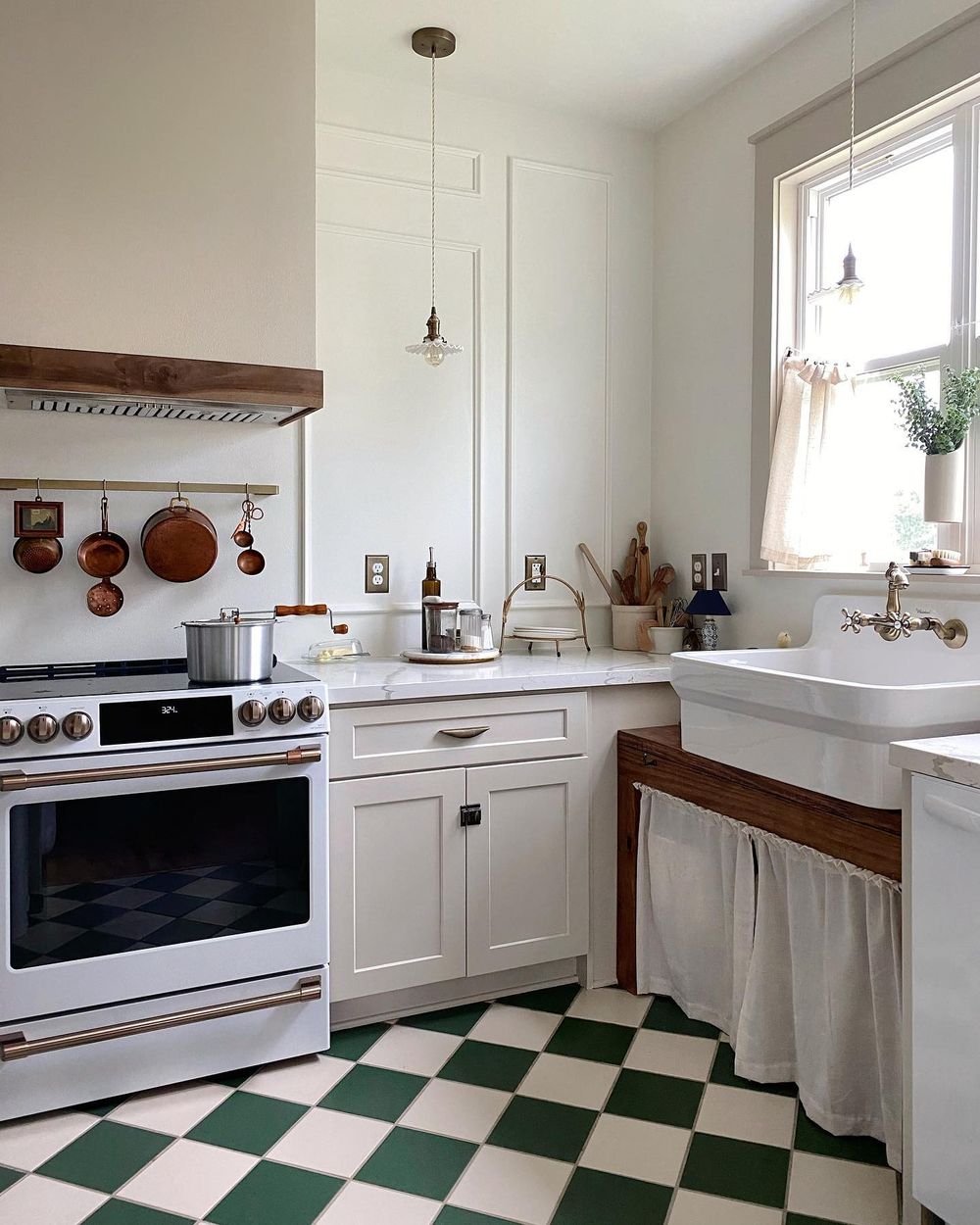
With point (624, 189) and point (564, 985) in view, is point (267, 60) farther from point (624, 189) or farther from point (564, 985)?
point (564, 985)

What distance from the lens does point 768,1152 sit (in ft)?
6.34

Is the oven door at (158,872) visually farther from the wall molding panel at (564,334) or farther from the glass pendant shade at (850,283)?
the glass pendant shade at (850,283)

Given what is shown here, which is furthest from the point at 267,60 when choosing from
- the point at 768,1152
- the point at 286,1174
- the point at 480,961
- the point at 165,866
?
the point at 768,1152

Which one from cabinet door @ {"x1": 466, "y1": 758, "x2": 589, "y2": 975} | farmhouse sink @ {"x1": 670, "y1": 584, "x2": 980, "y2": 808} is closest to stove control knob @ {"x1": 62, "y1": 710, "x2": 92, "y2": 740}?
cabinet door @ {"x1": 466, "y1": 758, "x2": 589, "y2": 975}

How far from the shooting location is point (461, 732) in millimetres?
2512

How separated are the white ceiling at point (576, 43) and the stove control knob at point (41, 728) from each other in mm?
2031

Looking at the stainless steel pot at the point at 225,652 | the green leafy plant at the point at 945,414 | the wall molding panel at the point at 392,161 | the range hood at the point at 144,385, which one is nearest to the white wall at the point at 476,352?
the wall molding panel at the point at 392,161

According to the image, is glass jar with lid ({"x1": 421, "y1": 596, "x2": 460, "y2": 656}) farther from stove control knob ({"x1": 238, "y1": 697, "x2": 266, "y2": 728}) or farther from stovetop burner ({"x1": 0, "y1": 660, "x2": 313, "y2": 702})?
stove control knob ({"x1": 238, "y1": 697, "x2": 266, "y2": 728})

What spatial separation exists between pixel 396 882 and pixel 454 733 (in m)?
0.40

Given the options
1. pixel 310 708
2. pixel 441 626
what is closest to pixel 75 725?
pixel 310 708

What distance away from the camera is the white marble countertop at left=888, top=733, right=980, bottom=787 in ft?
4.91

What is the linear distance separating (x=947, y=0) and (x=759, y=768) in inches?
74.5

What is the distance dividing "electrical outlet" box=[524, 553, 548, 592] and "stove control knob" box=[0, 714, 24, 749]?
1734 millimetres

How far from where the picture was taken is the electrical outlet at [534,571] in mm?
3320
